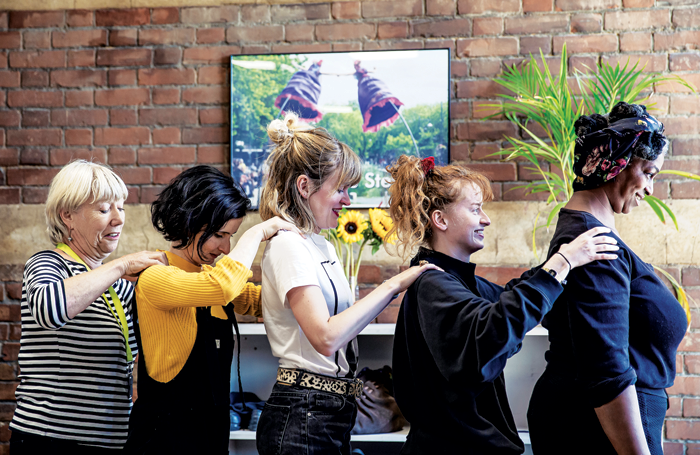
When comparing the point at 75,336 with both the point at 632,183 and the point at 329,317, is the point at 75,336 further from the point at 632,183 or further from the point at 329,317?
the point at 632,183

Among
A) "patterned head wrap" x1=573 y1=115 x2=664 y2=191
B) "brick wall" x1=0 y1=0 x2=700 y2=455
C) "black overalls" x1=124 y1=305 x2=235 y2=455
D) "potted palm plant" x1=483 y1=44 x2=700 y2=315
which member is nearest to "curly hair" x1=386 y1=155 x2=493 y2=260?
"patterned head wrap" x1=573 y1=115 x2=664 y2=191

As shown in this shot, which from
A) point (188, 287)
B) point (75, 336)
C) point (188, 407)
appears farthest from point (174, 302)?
point (75, 336)

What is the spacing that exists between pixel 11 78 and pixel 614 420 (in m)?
3.27

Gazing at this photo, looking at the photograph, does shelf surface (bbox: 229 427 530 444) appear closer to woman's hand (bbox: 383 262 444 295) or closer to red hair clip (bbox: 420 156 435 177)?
woman's hand (bbox: 383 262 444 295)

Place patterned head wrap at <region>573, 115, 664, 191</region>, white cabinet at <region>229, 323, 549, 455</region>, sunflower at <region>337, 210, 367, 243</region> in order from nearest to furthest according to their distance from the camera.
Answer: patterned head wrap at <region>573, 115, 664, 191</region>
sunflower at <region>337, 210, 367, 243</region>
white cabinet at <region>229, 323, 549, 455</region>

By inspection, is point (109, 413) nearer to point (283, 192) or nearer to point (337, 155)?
point (283, 192)

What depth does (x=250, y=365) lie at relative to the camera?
2662 mm

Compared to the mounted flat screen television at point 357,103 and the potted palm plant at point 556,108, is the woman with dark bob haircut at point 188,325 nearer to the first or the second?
the mounted flat screen television at point 357,103

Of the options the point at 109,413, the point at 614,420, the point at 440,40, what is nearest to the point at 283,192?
the point at 109,413

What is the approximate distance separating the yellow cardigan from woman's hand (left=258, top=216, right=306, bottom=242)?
11 centimetres

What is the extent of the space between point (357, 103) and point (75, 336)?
69.4 inches

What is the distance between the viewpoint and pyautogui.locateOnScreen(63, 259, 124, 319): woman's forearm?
1408mm

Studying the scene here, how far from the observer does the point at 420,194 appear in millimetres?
1432

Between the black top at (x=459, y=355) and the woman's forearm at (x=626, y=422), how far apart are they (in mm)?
214
